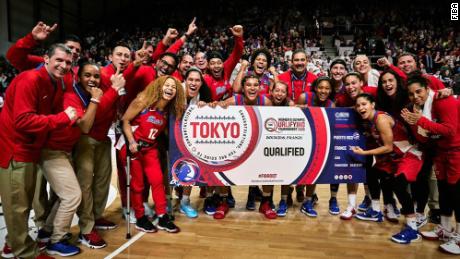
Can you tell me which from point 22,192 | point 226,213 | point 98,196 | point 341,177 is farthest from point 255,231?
point 22,192

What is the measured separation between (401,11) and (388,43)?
5201 millimetres

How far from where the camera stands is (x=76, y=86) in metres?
3.00

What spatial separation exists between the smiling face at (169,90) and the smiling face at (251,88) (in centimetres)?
85

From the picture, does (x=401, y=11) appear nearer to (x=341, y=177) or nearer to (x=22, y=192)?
(x=341, y=177)

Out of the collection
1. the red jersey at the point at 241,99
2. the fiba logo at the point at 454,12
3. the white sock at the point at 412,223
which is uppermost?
the fiba logo at the point at 454,12

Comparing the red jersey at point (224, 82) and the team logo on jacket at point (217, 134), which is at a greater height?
the red jersey at point (224, 82)

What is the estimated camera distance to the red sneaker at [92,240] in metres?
3.02

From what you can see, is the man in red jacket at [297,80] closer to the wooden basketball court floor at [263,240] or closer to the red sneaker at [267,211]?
the red sneaker at [267,211]

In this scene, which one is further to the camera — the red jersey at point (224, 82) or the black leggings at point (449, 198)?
the red jersey at point (224, 82)

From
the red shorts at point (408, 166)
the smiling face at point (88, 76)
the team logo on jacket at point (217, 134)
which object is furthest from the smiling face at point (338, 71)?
the smiling face at point (88, 76)

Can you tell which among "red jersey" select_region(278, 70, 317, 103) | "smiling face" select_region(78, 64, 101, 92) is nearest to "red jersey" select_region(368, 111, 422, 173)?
"red jersey" select_region(278, 70, 317, 103)

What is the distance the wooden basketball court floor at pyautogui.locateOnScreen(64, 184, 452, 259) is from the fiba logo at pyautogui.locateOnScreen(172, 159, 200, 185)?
0.48 m

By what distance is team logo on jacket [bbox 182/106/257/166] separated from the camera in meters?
3.63

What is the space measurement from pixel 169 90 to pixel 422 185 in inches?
110
